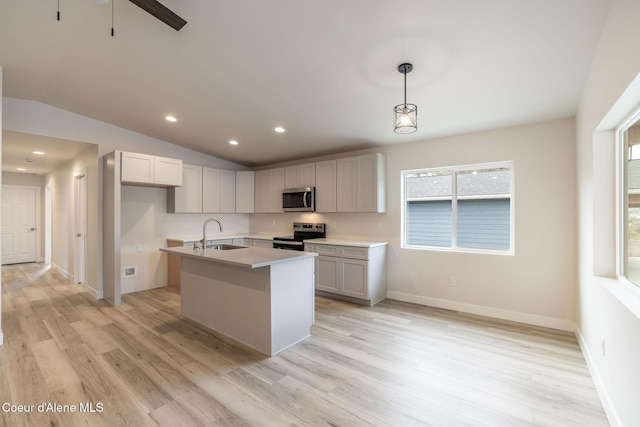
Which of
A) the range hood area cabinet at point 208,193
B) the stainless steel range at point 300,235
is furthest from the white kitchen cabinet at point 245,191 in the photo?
the stainless steel range at point 300,235

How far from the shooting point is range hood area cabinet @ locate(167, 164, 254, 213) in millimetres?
5234

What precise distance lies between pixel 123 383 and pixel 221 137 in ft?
12.1

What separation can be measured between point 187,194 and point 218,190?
0.63 m

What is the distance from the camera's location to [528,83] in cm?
259

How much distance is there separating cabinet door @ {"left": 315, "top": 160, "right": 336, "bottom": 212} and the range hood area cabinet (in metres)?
1.88

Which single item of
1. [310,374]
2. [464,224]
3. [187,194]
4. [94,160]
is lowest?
[310,374]

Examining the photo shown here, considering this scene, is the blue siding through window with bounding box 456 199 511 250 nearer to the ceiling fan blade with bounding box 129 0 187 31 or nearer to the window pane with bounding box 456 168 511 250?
the window pane with bounding box 456 168 511 250

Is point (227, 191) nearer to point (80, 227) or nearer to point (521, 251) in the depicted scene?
point (80, 227)

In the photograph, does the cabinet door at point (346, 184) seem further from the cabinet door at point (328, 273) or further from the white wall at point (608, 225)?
the white wall at point (608, 225)

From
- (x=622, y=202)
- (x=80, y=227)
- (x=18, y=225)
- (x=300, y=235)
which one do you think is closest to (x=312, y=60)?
(x=622, y=202)

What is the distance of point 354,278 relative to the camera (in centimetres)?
418

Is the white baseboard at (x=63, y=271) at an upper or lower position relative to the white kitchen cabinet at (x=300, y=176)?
lower

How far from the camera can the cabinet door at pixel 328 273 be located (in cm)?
438

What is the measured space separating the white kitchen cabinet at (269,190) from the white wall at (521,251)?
2484mm
